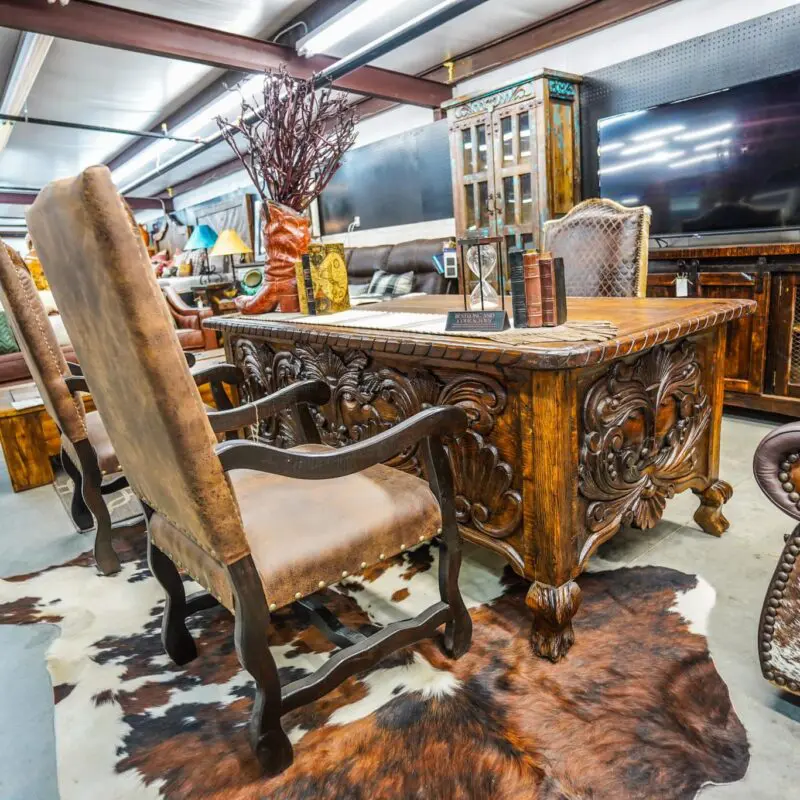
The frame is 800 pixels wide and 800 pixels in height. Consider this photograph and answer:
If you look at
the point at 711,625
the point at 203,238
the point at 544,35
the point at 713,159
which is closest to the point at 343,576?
the point at 711,625

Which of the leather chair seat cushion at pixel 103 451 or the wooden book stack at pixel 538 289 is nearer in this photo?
the wooden book stack at pixel 538 289

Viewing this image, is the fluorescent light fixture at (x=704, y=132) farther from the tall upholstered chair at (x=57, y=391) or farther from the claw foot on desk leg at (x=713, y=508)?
the tall upholstered chair at (x=57, y=391)

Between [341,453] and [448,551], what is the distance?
392mm

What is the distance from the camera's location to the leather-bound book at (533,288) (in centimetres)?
129

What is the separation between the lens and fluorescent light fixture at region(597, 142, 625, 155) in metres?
3.64

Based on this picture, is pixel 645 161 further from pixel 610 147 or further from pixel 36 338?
pixel 36 338

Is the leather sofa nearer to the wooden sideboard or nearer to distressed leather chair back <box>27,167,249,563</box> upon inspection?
the wooden sideboard

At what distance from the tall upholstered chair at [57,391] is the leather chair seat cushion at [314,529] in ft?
2.44

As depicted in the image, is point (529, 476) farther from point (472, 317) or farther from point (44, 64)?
point (44, 64)

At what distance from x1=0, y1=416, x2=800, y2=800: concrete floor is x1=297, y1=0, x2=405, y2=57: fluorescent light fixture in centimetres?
315

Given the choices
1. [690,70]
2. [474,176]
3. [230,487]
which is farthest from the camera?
[474,176]

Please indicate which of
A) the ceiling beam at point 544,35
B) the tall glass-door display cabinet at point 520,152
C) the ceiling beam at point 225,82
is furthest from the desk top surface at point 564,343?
the ceiling beam at point 544,35

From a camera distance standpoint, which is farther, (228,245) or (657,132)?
(228,245)

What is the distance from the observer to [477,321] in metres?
1.37
